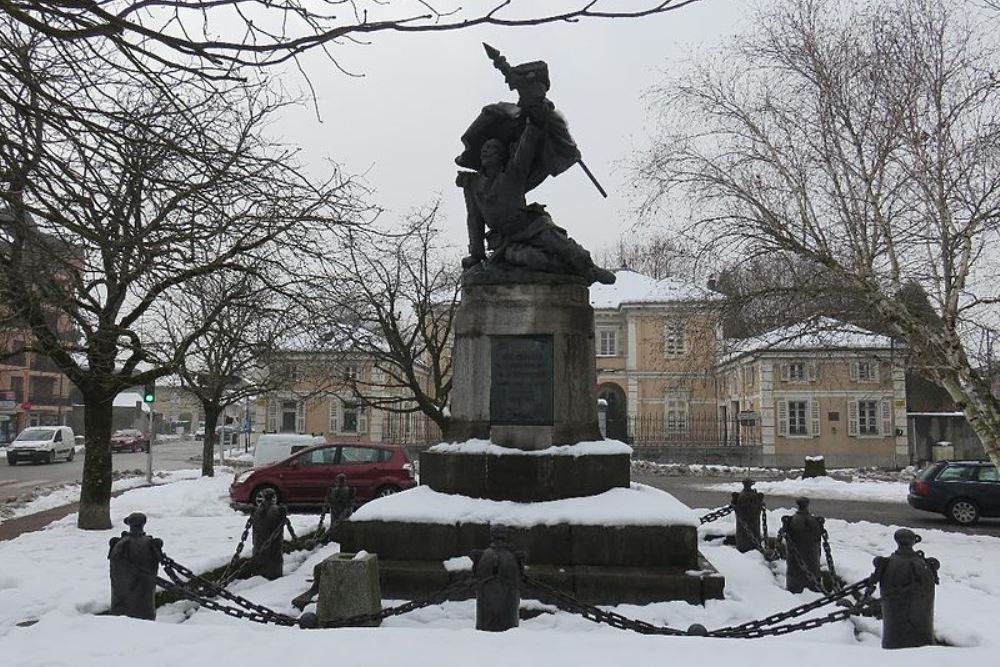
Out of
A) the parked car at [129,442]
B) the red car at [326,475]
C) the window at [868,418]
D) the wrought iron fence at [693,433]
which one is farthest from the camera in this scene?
the parked car at [129,442]

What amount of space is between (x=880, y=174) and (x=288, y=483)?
44.1ft

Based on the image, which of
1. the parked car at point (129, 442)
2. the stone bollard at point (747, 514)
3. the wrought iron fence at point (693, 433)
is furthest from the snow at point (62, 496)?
the parked car at point (129, 442)

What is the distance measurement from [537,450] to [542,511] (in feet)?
2.58

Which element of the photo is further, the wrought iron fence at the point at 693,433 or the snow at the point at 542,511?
the wrought iron fence at the point at 693,433

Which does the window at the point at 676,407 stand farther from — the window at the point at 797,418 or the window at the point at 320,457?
the window at the point at 320,457

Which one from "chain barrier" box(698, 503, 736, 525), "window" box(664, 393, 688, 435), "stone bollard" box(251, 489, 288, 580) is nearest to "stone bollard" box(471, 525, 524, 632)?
"stone bollard" box(251, 489, 288, 580)

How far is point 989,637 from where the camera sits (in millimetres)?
5613

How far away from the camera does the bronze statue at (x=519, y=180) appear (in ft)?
27.5

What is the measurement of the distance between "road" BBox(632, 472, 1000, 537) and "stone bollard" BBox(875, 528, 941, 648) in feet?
41.1

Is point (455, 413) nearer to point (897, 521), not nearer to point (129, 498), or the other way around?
point (129, 498)

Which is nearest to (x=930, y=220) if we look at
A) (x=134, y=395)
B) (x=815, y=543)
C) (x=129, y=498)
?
(x=815, y=543)

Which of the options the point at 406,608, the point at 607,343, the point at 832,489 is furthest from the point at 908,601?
the point at 607,343

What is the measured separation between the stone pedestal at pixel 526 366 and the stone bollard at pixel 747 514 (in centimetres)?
276

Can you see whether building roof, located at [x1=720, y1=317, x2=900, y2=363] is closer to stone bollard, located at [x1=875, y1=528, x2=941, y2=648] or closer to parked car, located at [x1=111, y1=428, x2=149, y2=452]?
stone bollard, located at [x1=875, y1=528, x2=941, y2=648]
